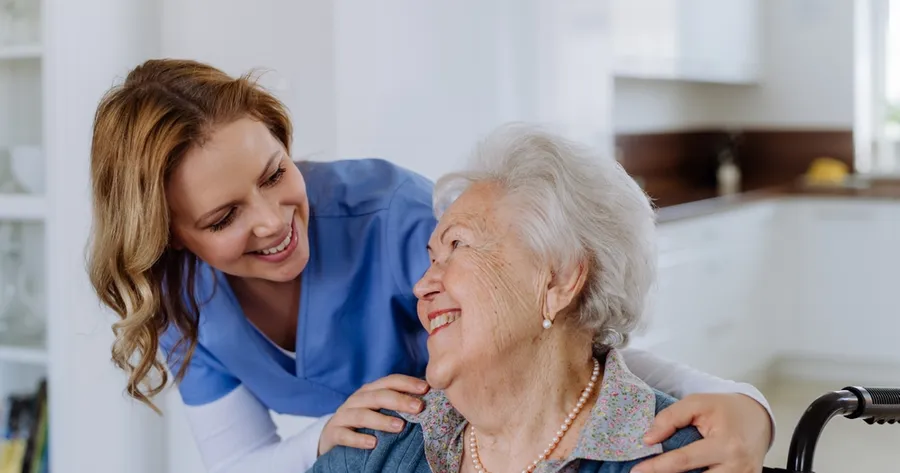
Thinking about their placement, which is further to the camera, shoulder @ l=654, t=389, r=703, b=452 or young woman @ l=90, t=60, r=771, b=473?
young woman @ l=90, t=60, r=771, b=473

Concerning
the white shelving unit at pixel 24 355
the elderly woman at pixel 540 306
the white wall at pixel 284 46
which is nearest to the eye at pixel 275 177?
the elderly woman at pixel 540 306

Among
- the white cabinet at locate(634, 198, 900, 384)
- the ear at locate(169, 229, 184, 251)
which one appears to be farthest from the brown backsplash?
the ear at locate(169, 229, 184, 251)

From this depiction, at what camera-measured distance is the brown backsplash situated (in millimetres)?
5801

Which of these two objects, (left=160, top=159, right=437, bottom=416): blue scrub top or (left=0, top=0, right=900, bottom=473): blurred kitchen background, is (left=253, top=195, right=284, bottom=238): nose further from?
(left=0, top=0, right=900, bottom=473): blurred kitchen background

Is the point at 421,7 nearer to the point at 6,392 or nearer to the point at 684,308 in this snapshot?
the point at 6,392

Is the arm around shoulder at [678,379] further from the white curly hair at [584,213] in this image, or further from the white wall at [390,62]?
the white wall at [390,62]

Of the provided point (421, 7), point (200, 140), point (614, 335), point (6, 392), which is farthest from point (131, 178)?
point (6, 392)

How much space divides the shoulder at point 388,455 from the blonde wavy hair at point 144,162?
346mm

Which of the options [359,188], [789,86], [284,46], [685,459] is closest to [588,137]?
[284,46]

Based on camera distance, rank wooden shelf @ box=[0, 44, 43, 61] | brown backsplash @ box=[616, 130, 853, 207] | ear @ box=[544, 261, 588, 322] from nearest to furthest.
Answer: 1. ear @ box=[544, 261, 588, 322]
2. wooden shelf @ box=[0, 44, 43, 61]
3. brown backsplash @ box=[616, 130, 853, 207]

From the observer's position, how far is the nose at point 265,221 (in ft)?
5.13

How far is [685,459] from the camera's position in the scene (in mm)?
1319

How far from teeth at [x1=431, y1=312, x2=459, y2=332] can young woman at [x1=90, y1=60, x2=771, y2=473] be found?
17 cm

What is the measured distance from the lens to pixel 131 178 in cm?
153
